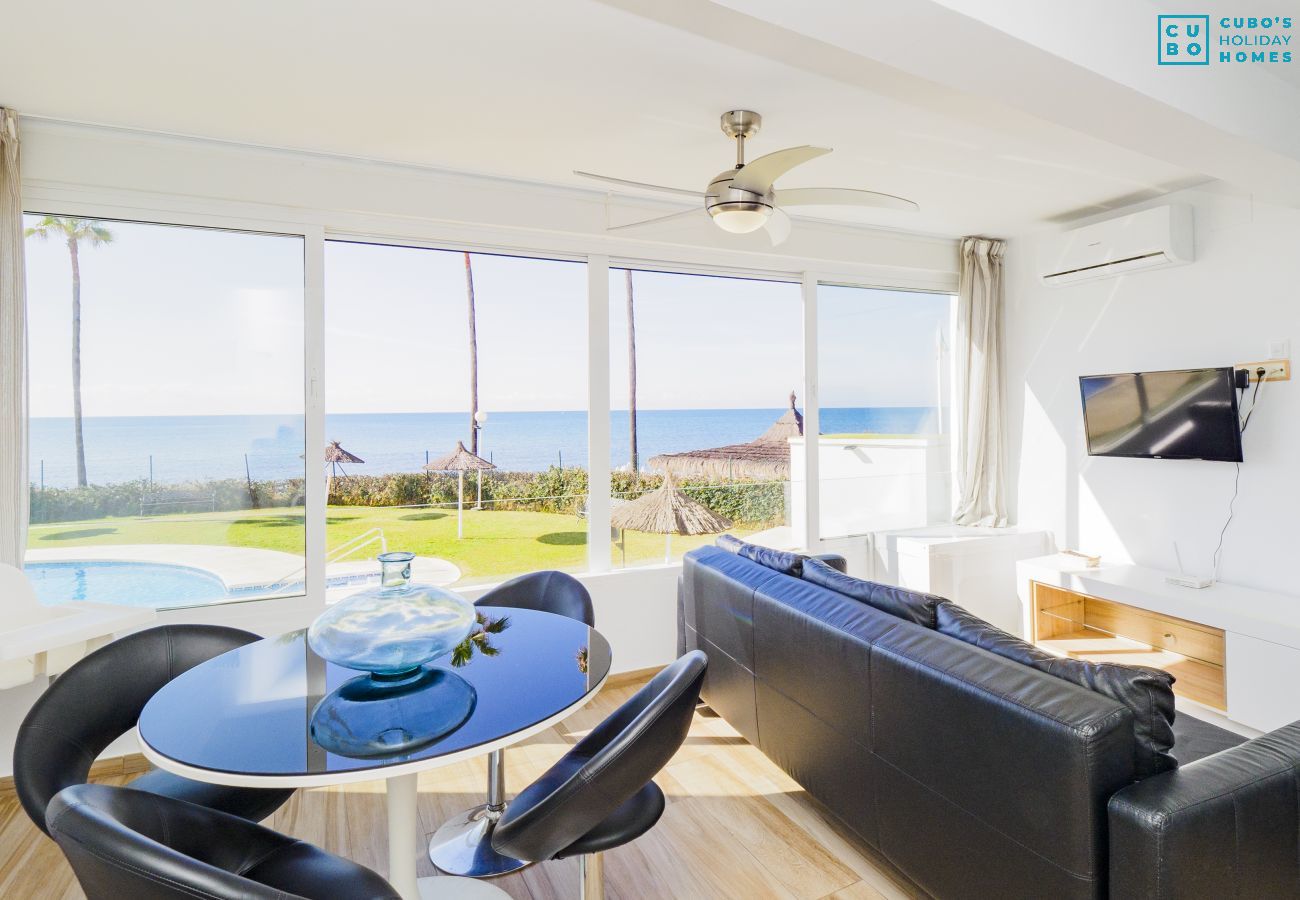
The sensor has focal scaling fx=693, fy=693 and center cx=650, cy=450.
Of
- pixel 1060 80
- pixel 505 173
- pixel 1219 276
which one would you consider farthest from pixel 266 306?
pixel 1219 276

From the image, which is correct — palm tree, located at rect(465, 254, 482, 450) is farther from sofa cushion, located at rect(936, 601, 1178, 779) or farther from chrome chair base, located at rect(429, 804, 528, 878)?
sofa cushion, located at rect(936, 601, 1178, 779)

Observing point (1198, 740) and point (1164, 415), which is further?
point (1164, 415)

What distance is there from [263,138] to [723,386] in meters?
2.57

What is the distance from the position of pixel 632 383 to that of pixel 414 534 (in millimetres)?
1394

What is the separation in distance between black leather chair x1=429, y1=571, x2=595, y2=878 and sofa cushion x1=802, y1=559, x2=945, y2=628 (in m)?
0.85

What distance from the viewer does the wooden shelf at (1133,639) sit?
129 inches

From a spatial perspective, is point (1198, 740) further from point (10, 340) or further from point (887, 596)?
point (10, 340)

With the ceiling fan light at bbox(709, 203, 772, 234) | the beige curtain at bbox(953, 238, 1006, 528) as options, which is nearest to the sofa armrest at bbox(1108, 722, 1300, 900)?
the ceiling fan light at bbox(709, 203, 772, 234)

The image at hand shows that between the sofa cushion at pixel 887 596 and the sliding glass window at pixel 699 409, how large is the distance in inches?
60.3

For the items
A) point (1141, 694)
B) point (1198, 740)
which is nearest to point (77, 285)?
point (1141, 694)

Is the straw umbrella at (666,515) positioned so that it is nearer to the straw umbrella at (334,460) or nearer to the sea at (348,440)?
the sea at (348,440)

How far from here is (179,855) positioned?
1.07 m

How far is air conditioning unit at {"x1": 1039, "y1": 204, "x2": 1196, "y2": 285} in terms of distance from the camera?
358 cm

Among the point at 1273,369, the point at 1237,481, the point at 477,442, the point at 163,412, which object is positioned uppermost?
the point at 1273,369
